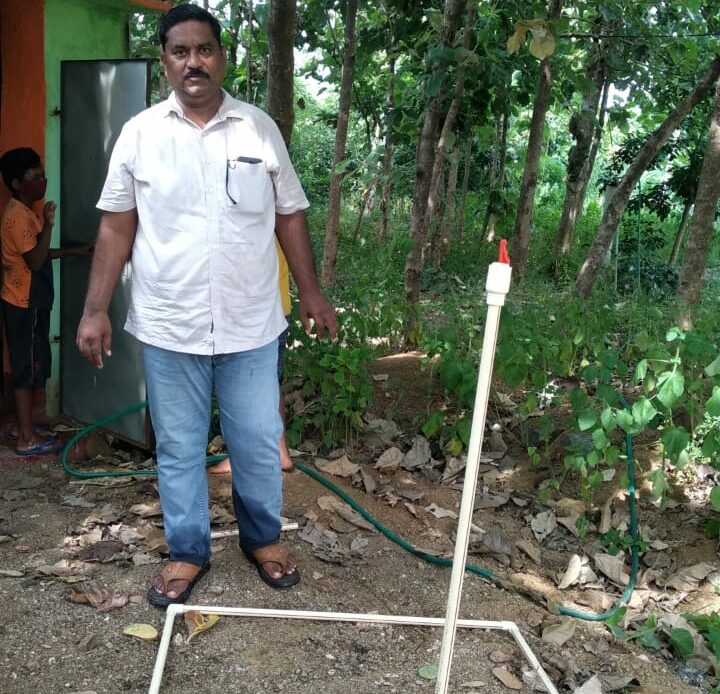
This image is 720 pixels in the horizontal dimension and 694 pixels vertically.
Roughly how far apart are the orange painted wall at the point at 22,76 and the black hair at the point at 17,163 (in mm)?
356

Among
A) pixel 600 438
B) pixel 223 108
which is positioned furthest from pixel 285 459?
pixel 223 108

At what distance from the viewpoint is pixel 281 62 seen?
4.60m

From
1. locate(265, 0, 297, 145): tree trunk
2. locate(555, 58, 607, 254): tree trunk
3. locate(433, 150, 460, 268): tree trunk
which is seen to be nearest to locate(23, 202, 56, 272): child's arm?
locate(265, 0, 297, 145): tree trunk

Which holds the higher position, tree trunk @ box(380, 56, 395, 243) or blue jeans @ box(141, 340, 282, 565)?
tree trunk @ box(380, 56, 395, 243)

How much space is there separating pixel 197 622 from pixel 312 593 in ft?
1.68

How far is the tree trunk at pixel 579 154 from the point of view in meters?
10.5

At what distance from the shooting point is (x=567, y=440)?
15.1ft

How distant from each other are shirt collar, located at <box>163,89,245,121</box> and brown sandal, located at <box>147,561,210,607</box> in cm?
159

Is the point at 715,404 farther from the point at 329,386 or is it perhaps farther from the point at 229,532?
the point at 229,532

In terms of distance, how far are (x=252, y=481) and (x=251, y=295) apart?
2.31ft

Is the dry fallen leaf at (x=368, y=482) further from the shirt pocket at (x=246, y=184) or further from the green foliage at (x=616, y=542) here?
the shirt pocket at (x=246, y=184)

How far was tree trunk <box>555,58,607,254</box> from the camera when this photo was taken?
34.5 ft

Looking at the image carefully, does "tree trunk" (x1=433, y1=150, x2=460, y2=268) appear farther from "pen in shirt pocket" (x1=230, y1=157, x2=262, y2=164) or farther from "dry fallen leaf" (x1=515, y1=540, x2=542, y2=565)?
"pen in shirt pocket" (x1=230, y1=157, x2=262, y2=164)

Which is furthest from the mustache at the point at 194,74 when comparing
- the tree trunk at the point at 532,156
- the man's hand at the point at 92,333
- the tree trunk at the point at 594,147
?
the tree trunk at the point at 594,147
